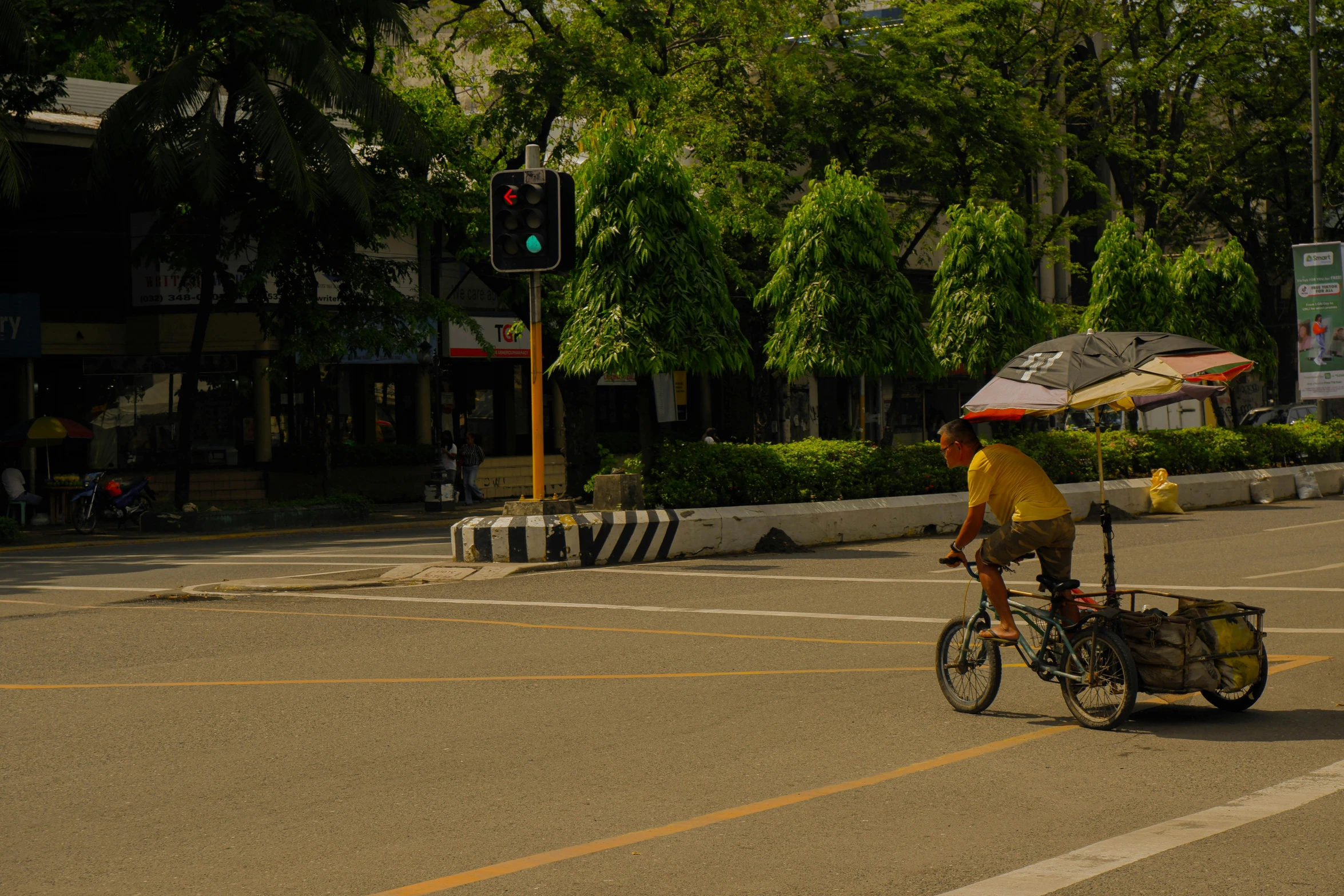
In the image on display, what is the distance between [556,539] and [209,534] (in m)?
11.0

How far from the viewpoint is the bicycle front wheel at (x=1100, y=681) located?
803 centimetres

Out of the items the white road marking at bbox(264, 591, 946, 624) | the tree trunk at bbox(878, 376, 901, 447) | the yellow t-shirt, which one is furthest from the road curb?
the tree trunk at bbox(878, 376, 901, 447)

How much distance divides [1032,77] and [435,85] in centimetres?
1762

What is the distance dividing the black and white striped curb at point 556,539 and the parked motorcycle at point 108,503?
1162 cm

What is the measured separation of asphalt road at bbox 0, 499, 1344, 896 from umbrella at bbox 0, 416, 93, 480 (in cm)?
1507

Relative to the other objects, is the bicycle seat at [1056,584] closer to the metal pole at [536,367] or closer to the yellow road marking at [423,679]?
the yellow road marking at [423,679]

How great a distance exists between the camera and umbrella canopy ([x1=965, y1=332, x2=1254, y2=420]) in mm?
9242

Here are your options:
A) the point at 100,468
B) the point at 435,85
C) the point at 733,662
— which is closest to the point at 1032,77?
the point at 435,85

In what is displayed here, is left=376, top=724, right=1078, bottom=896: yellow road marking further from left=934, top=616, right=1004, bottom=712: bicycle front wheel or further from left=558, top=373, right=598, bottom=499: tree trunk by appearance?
left=558, top=373, right=598, bottom=499: tree trunk

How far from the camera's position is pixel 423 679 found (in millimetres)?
10234

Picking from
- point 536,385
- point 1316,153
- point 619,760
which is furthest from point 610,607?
point 1316,153

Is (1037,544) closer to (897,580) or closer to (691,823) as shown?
(691,823)

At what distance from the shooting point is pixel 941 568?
17.2 metres

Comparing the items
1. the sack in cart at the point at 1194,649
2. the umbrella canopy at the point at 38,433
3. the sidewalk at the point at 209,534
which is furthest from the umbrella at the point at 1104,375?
the umbrella canopy at the point at 38,433
